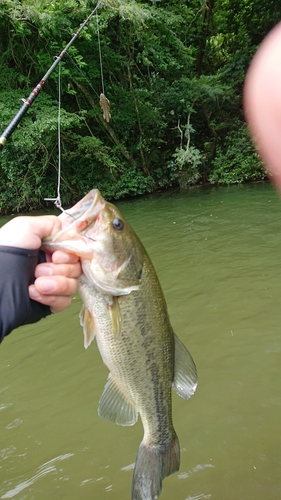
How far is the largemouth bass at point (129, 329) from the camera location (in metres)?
1.67

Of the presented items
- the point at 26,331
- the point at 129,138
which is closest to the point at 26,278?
the point at 26,331

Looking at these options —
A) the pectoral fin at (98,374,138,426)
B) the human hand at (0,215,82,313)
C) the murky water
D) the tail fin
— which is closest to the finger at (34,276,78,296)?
the human hand at (0,215,82,313)

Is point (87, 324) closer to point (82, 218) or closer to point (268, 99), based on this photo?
point (82, 218)

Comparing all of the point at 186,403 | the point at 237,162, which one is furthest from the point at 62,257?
the point at 237,162

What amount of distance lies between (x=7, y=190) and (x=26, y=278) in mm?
15570

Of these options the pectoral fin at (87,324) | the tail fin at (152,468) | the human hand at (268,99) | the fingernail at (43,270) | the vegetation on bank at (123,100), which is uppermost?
the vegetation on bank at (123,100)

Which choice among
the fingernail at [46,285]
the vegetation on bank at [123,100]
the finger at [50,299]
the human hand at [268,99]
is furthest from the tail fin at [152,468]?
the vegetation on bank at [123,100]

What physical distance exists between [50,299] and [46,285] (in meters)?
0.10

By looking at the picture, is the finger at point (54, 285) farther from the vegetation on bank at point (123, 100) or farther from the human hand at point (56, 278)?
the vegetation on bank at point (123, 100)

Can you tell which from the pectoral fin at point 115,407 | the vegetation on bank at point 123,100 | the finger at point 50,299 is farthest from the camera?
the vegetation on bank at point 123,100

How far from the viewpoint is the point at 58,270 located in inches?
66.1

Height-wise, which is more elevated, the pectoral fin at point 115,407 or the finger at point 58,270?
the finger at point 58,270

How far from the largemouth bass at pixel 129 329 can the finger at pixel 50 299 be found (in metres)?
0.12

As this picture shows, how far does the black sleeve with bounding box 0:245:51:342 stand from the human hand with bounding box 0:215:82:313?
28 mm
